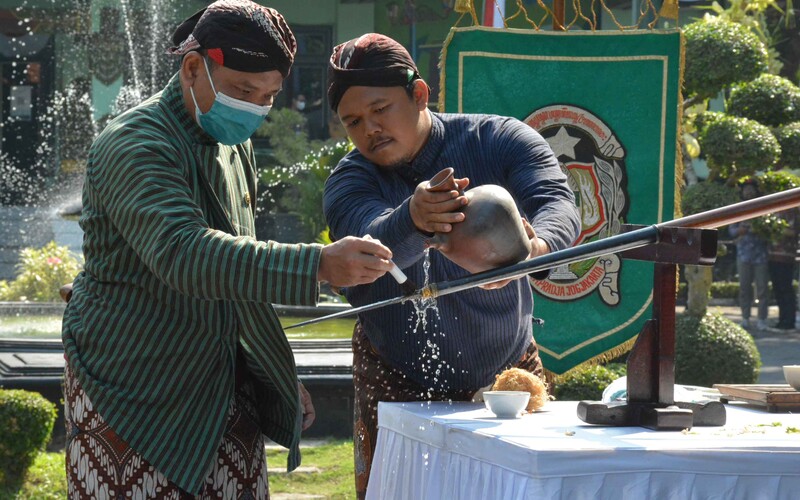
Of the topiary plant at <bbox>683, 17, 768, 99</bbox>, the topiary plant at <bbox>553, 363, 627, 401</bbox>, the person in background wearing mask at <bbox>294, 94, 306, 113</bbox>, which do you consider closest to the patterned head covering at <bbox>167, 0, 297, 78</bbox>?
the topiary plant at <bbox>553, 363, 627, 401</bbox>

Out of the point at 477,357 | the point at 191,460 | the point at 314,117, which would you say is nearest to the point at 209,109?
the point at 191,460

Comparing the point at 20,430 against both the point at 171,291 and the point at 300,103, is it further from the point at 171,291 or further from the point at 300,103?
the point at 300,103

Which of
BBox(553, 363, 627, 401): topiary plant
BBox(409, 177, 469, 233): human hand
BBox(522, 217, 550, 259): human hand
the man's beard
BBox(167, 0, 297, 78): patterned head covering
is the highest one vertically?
BBox(167, 0, 297, 78): patterned head covering

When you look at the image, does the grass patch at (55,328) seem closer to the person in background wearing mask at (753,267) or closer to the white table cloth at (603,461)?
the person in background wearing mask at (753,267)

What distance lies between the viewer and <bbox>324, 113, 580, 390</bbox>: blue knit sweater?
2.72 metres

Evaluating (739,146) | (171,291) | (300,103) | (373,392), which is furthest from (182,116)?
(300,103)

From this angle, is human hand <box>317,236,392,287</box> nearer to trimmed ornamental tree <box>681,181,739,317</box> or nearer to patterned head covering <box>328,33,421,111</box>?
patterned head covering <box>328,33,421,111</box>

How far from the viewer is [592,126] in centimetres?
515

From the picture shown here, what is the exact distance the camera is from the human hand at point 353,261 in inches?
77.2

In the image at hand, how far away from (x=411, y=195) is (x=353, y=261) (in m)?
0.75

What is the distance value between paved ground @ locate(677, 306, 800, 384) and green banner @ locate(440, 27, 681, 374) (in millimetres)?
4193

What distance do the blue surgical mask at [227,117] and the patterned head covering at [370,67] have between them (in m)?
0.45

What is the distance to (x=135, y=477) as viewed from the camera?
215 cm

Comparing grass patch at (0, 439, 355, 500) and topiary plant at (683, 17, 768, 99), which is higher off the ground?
topiary plant at (683, 17, 768, 99)
